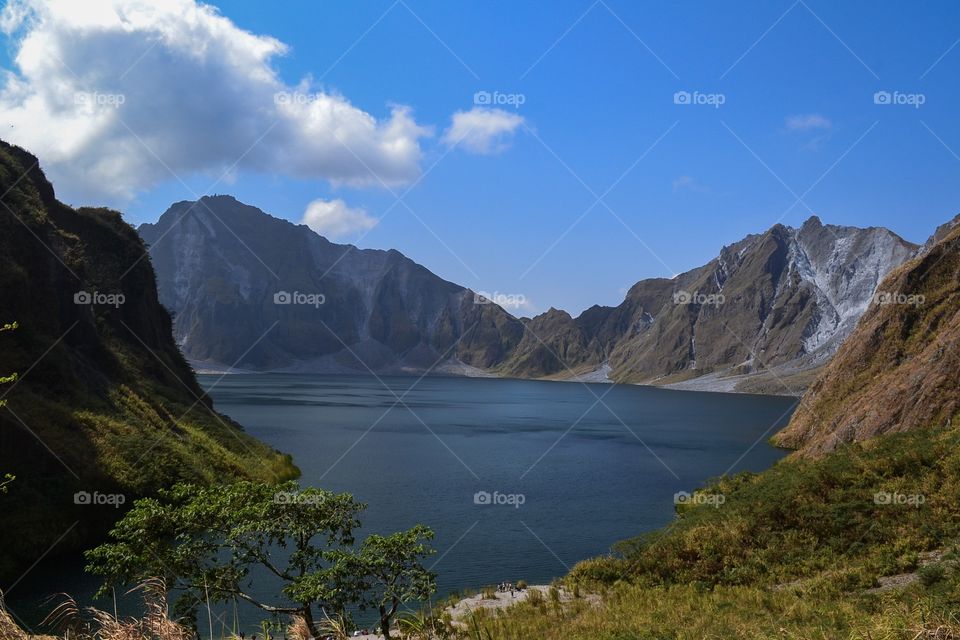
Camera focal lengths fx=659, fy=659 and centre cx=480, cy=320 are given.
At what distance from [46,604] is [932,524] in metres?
41.4

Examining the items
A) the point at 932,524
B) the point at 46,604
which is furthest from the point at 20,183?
the point at 932,524

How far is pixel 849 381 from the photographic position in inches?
3157

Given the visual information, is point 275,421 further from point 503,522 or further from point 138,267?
point 503,522
